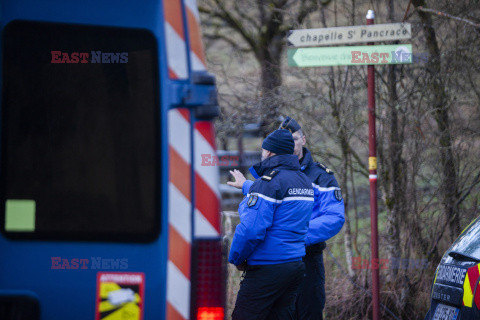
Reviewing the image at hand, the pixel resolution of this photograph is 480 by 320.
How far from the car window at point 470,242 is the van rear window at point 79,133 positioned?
6.83 feet

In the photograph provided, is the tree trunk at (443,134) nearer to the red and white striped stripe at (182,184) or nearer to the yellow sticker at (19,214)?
the red and white striped stripe at (182,184)

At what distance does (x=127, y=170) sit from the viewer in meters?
2.46

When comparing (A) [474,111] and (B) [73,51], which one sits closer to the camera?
(B) [73,51]

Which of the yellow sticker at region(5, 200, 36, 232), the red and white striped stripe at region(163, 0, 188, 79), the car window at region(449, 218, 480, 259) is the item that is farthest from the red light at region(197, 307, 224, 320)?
the car window at region(449, 218, 480, 259)

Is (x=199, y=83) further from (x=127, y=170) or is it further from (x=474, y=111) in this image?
(x=474, y=111)

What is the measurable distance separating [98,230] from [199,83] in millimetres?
700

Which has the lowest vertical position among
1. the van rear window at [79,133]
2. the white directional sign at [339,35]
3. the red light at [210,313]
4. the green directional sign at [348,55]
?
the red light at [210,313]

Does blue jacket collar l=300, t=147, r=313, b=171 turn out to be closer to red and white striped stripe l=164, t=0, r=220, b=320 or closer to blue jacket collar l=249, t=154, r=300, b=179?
blue jacket collar l=249, t=154, r=300, b=179

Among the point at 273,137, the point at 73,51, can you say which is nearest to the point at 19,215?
the point at 73,51

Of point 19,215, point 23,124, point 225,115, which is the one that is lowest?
point 19,215

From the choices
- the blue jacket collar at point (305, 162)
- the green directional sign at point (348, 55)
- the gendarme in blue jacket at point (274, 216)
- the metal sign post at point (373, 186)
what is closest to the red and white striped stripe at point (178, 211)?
the gendarme in blue jacket at point (274, 216)

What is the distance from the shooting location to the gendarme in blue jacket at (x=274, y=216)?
13.2 ft

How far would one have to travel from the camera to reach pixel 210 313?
255 centimetres
